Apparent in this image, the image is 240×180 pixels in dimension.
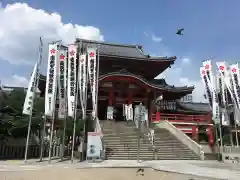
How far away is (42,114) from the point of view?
20.6 m

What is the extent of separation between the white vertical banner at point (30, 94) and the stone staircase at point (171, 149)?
1073 cm

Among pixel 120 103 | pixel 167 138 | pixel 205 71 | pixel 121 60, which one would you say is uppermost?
pixel 121 60

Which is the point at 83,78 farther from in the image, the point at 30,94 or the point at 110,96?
the point at 110,96

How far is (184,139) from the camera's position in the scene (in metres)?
24.9

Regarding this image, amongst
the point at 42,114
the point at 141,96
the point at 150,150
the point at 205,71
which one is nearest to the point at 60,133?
the point at 42,114

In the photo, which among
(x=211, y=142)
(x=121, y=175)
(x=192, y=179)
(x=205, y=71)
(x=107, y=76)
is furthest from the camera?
(x=107, y=76)

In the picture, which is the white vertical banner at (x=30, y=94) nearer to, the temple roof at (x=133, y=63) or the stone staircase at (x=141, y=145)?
the stone staircase at (x=141, y=145)

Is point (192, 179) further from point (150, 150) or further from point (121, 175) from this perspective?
point (150, 150)

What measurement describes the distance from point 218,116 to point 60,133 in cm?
1453

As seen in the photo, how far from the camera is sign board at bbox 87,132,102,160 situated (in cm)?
1786

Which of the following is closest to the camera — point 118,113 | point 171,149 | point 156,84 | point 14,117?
point 14,117

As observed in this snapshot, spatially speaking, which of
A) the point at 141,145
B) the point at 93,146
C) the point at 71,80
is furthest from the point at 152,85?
the point at 93,146

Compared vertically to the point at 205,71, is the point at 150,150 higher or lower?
lower

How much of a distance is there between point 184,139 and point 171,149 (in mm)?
2742
